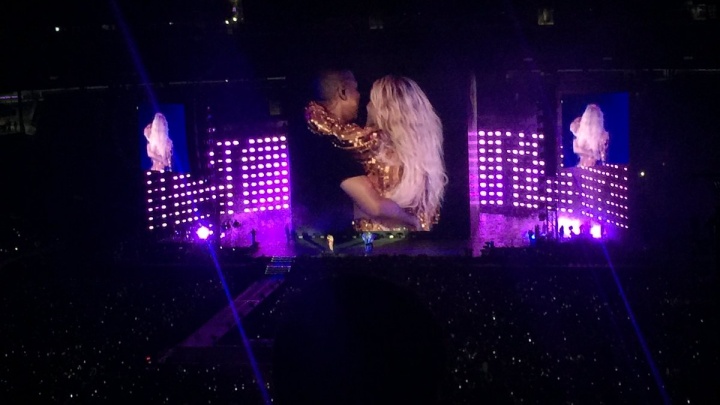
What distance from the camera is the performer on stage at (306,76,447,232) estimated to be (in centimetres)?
1109

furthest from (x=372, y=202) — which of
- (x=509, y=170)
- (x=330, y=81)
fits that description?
(x=509, y=170)

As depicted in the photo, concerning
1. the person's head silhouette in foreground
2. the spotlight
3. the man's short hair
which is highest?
the man's short hair

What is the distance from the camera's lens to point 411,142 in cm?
1122

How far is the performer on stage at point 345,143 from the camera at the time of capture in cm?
1116

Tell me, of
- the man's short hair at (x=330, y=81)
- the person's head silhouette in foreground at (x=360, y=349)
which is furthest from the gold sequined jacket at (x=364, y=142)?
the person's head silhouette in foreground at (x=360, y=349)

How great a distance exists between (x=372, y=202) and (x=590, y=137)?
385cm

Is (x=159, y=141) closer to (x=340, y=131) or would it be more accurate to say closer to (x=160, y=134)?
(x=160, y=134)

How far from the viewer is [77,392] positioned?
4977 mm

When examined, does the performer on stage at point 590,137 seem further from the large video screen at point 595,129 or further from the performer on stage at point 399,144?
the performer on stage at point 399,144

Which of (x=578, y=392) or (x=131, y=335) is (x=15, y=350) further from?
(x=578, y=392)

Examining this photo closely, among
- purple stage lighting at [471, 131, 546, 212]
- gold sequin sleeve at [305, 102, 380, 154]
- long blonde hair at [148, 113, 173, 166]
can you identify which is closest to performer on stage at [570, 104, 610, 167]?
purple stage lighting at [471, 131, 546, 212]

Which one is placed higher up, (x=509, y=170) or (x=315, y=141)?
(x=315, y=141)

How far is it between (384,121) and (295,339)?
33.1ft

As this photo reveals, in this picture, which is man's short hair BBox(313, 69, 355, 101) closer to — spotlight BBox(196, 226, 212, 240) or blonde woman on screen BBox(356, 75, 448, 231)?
blonde woman on screen BBox(356, 75, 448, 231)
